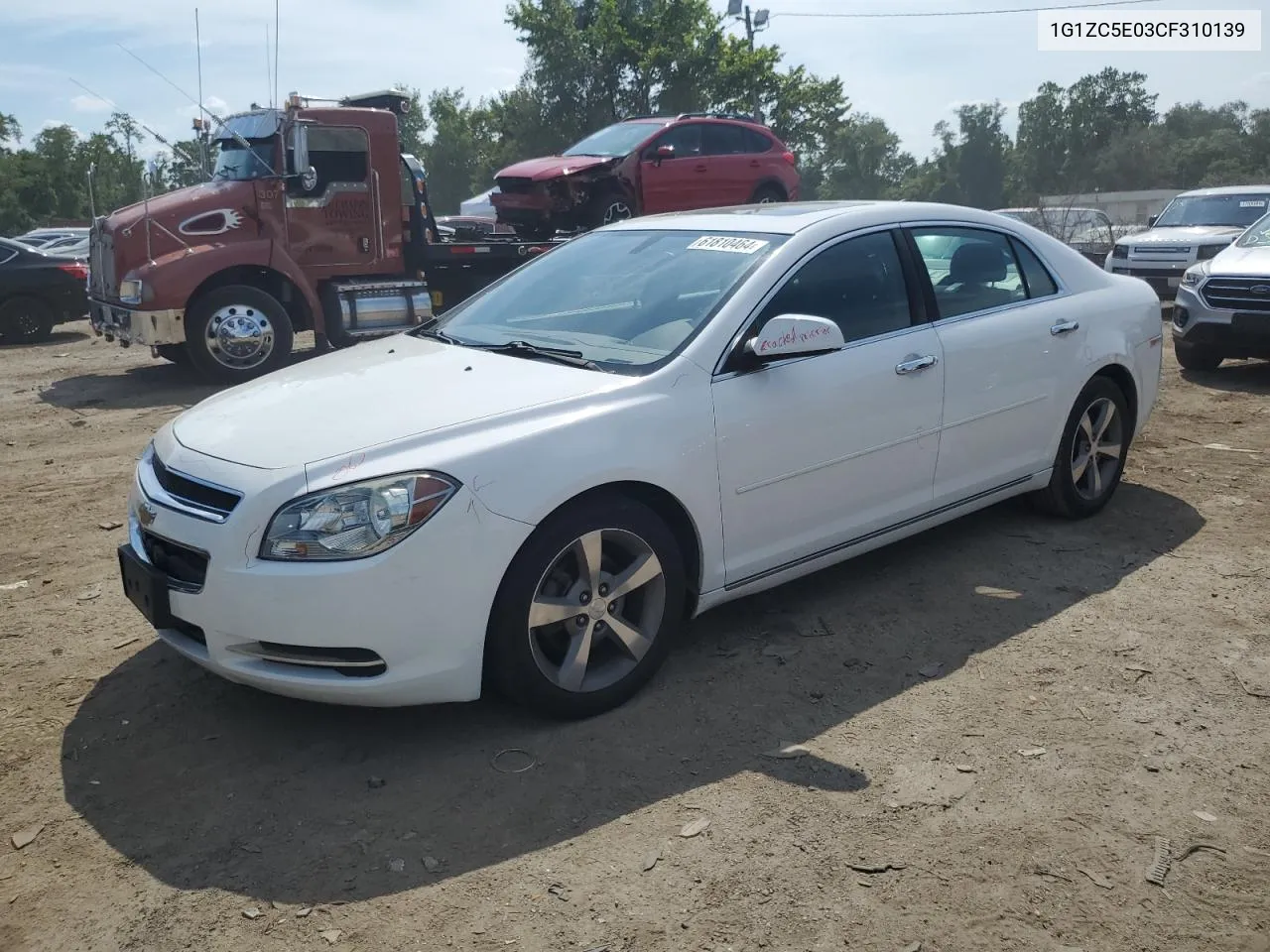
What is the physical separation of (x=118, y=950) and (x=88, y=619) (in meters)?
2.32

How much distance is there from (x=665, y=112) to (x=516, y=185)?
32.6 m

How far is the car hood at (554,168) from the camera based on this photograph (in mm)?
13781

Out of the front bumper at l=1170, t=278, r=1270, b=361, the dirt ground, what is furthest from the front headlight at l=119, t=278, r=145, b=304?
the front bumper at l=1170, t=278, r=1270, b=361

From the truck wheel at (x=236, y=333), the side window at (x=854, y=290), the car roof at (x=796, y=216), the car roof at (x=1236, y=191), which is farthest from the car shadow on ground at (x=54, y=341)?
the car roof at (x=1236, y=191)

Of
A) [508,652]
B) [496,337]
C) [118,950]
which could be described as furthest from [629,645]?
[118,950]

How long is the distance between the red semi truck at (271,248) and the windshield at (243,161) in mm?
15

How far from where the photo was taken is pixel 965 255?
5039 millimetres

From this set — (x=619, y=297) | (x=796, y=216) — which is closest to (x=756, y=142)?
(x=796, y=216)

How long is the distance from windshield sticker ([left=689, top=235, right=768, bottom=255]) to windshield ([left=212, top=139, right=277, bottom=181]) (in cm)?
765

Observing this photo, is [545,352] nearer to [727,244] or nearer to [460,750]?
[727,244]

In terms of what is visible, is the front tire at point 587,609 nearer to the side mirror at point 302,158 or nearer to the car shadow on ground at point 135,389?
the car shadow on ground at point 135,389

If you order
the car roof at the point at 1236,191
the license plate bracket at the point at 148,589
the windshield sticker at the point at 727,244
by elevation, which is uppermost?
the car roof at the point at 1236,191

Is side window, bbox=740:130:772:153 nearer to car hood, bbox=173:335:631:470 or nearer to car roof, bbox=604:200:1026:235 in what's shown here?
car roof, bbox=604:200:1026:235

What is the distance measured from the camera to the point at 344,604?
127 inches
